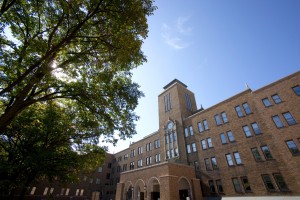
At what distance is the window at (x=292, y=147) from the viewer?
1895cm

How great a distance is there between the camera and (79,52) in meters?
10.0

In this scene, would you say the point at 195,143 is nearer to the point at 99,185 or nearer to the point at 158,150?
the point at 158,150

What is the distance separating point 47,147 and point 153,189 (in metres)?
16.9

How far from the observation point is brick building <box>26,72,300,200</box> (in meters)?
20.0

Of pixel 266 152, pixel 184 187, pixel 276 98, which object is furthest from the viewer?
pixel 184 187

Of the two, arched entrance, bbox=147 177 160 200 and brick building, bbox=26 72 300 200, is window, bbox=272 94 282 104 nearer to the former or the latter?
brick building, bbox=26 72 300 200

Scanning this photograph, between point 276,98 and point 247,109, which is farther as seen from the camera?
point 247,109

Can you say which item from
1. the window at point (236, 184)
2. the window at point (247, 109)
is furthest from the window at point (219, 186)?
the window at point (247, 109)

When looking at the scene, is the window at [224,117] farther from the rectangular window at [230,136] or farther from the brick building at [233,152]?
the rectangular window at [230,136]

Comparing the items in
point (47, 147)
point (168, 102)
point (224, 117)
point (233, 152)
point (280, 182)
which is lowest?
point (280, 182)

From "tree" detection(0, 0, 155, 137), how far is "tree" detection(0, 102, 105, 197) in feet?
11.4

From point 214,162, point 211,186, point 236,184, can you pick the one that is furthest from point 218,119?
point 211,186

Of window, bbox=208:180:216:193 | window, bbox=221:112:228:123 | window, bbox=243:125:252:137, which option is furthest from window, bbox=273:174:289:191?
window, bbox=221:112:228:123

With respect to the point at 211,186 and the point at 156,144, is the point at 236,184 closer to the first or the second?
the point at 211,186
